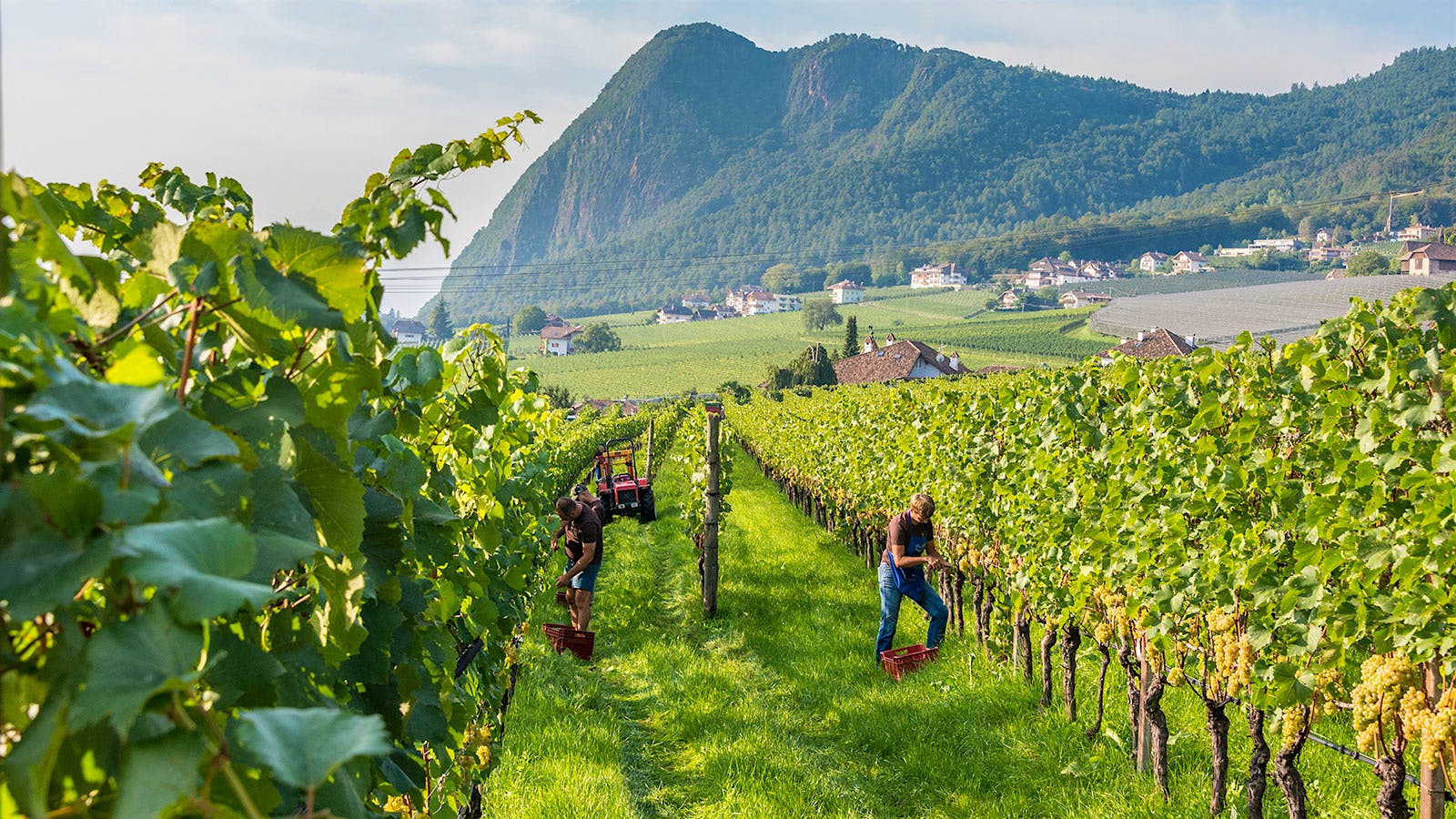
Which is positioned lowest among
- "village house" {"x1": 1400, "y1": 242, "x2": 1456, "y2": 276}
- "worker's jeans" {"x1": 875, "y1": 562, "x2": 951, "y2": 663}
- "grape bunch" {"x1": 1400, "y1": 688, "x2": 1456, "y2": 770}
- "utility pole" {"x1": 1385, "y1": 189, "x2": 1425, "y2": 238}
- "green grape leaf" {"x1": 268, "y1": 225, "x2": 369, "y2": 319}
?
"worker's jeans" {"x1": 875, "y1": 562, "x2": 951, "y2": 663}

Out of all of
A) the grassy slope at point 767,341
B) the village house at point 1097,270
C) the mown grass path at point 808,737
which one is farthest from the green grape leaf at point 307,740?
the village house at point 1097,270

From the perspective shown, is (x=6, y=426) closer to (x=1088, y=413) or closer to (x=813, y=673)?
(x=1088, y=413)

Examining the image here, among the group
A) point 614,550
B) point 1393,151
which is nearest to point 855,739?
point 614,550

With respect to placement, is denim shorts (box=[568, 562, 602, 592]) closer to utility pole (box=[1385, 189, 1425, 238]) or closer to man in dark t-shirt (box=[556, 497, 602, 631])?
man in dark t-shirt (box=[556, 497, 602, 631])

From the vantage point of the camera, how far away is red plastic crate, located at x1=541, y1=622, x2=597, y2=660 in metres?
8.52

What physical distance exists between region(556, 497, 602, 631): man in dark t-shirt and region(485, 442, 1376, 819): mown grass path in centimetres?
44

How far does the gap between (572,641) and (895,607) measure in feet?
8.93

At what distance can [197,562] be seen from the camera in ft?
2.69

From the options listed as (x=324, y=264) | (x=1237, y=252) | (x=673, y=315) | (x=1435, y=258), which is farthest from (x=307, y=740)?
(x=1237, y=252)

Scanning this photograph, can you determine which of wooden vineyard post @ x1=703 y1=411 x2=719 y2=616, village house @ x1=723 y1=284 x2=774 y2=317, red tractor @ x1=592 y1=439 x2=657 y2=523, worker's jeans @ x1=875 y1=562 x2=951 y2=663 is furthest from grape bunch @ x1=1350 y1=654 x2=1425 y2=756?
village house @ x1=723 y1=284 x2=774 y2=317

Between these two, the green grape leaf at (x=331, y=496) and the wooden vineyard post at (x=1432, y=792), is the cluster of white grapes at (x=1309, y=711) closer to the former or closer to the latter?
the wooden vineyard post at (x=1432, y=792)

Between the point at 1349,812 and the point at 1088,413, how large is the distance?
2537 mm

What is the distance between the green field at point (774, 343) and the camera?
74.9 metres

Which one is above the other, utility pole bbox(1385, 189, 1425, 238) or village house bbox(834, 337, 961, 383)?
utility pole bbox(1385, 189, 1425, 238)
